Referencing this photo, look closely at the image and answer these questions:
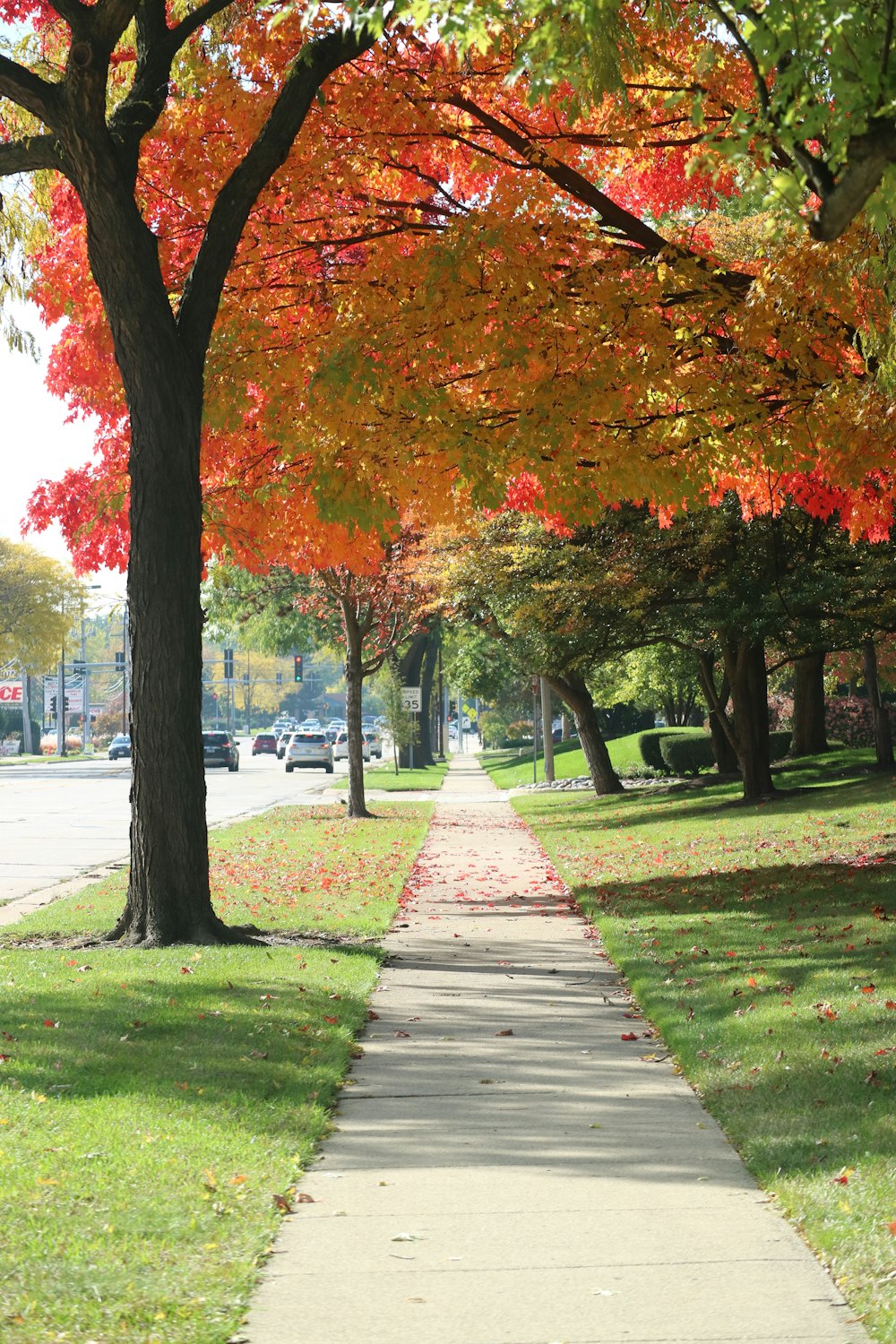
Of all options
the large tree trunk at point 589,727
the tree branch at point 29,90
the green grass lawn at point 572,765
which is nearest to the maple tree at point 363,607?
the large tree trunk at point 589,727

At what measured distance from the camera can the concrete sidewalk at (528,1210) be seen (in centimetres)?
434

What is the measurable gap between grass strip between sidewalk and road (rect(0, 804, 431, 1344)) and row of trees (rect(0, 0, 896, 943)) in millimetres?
1502

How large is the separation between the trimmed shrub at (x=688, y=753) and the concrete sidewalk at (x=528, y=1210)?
30.0 m

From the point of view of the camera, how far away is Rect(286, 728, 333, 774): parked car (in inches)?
2365

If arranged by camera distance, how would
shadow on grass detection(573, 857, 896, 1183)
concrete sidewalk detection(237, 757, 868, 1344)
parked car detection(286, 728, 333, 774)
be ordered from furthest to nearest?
parked car detection(286, 728, 333, 774) → shadow on grass detection(573, 857, 896, 1183) → concrete sidewalk detection(237, 757, 868, 1344)

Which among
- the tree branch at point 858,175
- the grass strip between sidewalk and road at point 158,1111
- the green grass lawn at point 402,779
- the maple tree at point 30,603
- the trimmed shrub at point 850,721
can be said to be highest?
the maple tree at point 30,603

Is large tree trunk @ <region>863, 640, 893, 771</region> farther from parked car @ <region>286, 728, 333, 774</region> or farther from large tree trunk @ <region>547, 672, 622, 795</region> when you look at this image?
parked car @ <region>286, 728, 333, 774</region>

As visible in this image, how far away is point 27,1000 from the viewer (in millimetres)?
9125

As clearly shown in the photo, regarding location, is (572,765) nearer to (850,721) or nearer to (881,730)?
(850,721)

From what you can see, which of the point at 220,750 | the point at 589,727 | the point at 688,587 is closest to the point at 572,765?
the point at 220,750

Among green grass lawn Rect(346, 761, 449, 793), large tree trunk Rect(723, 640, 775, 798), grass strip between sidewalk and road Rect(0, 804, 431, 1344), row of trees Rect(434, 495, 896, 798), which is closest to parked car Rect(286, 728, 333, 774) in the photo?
green grass lawn Rect(346, 761, 449, 793)

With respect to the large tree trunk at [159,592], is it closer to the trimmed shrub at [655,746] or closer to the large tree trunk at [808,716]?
the large tree trunk at [808,716]

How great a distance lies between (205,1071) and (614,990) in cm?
375

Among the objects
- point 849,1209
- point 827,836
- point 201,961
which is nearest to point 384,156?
point 201,961
